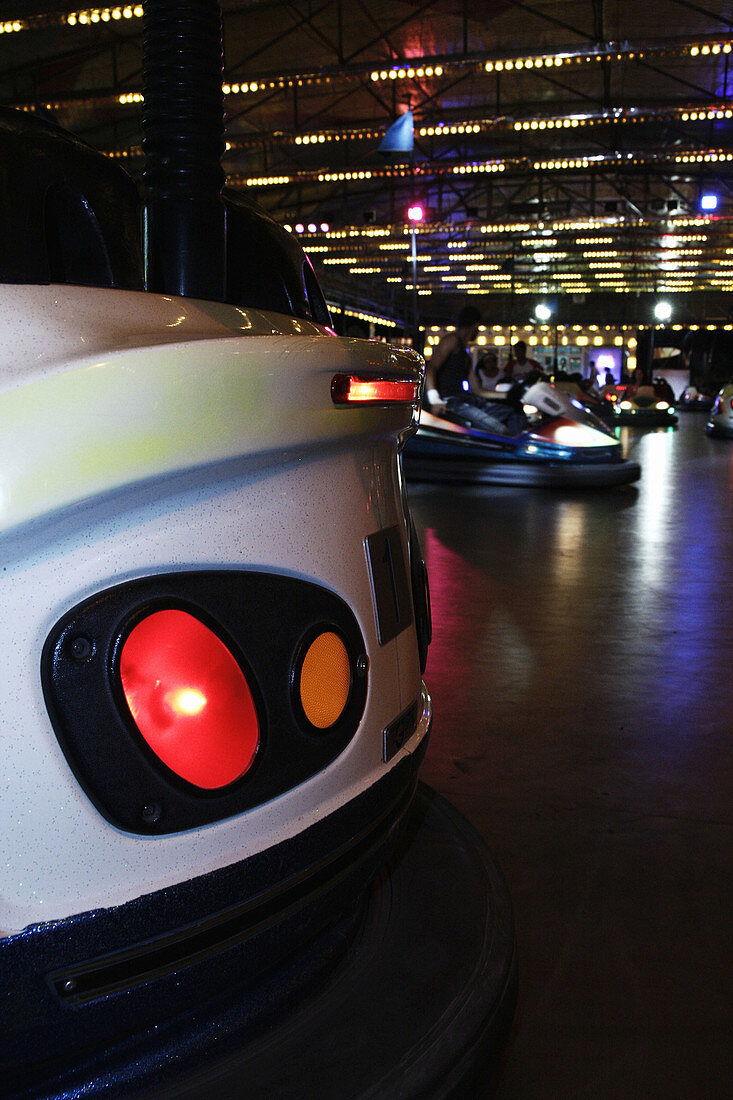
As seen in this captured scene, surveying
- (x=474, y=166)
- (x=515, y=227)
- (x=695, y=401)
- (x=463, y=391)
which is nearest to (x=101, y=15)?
(x=463, y=391)

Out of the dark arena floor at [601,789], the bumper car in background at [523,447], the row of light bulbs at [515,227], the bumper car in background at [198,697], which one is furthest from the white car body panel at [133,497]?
the row of light bulbs at [515,227]

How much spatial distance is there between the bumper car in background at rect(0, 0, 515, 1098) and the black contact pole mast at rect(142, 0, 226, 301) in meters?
0.17

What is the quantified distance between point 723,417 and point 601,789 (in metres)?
12.7

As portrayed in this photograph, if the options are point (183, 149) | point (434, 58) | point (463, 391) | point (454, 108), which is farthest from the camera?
point (454, 108)

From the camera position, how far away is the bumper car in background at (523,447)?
7.37m

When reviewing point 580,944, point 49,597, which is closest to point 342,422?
point 49,597

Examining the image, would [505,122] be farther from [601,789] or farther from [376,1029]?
[376,1029]

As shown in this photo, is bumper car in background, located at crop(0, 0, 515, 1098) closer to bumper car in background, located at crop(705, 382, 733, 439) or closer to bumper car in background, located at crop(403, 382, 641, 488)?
bumper car in background, located at crop(403, 382, 641, 488)

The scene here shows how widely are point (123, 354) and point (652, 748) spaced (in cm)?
177

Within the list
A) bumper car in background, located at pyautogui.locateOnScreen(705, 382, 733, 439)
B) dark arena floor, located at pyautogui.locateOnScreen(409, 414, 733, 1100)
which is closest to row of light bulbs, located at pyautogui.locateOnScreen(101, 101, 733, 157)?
bumper car in background, located at pyautogui.locateOnScreen(705, 382, 733, 439)

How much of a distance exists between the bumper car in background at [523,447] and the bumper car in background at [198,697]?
6253mm

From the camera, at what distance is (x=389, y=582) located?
1.11 metres

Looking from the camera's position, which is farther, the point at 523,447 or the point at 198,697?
the point at 523,447

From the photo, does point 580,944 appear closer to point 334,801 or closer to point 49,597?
point 334,801
